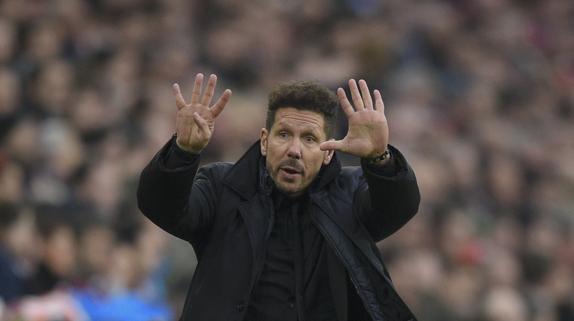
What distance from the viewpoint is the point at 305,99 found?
5.48 metres

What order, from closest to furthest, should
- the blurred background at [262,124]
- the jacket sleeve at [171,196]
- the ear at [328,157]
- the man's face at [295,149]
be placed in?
the jacket sleeve at [171,196] → the man's face at [295,149] → the ear at [328,157] → the blurred background at [262,124]

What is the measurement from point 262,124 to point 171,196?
239 inches

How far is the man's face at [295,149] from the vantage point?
17.7 feet

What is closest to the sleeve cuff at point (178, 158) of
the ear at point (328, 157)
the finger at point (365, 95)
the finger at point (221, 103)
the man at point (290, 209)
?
the man at point (290, 209)

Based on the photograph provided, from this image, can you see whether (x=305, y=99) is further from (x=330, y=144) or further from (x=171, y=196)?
(x=171, y=196)

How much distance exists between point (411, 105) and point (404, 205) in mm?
7715

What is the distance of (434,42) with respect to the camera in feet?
46.3

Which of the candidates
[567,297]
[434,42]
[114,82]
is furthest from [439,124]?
[114,82]

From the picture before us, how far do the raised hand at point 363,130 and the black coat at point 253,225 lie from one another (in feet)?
0.30

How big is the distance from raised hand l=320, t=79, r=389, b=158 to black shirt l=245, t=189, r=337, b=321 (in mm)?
362

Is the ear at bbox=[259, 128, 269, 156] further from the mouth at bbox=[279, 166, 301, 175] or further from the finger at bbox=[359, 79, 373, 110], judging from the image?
the finger at bbox=[359, 79, 373, 110]

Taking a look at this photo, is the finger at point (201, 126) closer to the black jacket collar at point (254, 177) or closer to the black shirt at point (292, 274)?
the black jacket collar at point (254, 177)

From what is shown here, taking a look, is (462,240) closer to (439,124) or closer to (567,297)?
(567,297)

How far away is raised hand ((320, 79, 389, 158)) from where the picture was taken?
5227 mm
